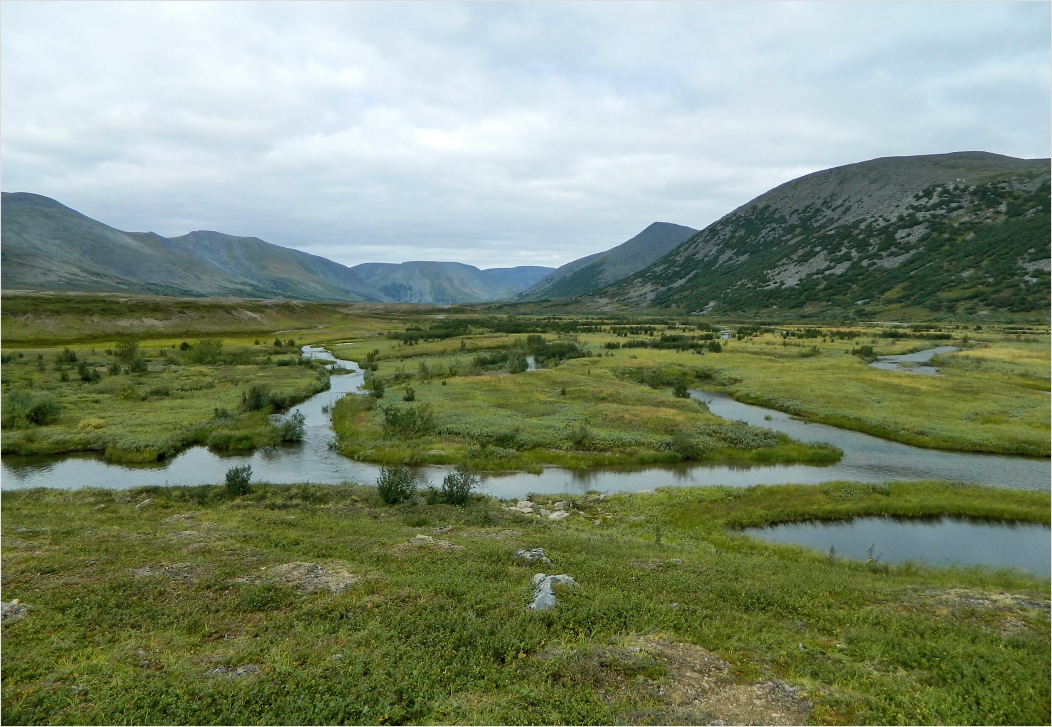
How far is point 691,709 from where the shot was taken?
32.3ft

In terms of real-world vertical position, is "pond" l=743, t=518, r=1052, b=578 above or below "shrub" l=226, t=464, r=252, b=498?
below

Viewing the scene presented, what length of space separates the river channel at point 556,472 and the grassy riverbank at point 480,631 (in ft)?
31.4

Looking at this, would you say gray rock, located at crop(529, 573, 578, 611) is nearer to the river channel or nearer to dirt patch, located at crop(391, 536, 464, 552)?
dirt patch, located at crop(391, 536, 464, 552)

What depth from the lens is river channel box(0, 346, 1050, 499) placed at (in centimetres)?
3081

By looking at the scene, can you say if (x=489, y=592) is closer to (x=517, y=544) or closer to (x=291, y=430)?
(x=517, y=544)

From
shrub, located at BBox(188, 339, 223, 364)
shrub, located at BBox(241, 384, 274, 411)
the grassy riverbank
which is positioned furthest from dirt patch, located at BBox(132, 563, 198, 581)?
shrub, located at BBox(188, 339, 223, 364)

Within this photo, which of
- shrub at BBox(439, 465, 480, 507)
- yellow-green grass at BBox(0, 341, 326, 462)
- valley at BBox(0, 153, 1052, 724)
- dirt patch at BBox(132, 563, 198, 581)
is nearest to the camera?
valley at BBox(0, 153, 1052, 724)

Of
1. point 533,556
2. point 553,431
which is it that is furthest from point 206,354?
point 533,556

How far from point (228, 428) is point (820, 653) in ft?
140

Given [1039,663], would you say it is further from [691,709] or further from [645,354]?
[645,354]

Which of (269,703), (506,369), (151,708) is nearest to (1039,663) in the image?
(269,703)

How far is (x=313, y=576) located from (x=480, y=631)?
6.58 meters

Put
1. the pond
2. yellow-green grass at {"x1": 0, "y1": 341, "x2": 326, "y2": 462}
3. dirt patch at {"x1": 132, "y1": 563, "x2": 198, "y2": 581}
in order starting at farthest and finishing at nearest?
yellow-green grass at {"x1": 0, "y1": 341, "x2": 326, "y2": 462} < the pond < dirt patch at {"x1": 132, "y1": 563, "x2": 198, "y2": 581}

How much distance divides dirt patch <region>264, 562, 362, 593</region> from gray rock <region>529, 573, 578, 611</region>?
5.60 metres
